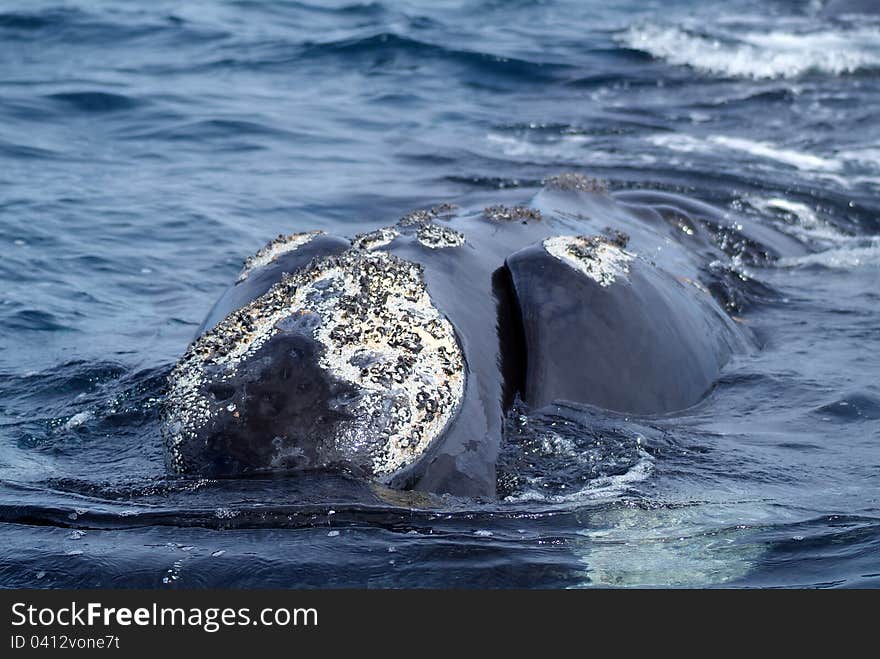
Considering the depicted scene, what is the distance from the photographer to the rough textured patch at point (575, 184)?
26.2 ft

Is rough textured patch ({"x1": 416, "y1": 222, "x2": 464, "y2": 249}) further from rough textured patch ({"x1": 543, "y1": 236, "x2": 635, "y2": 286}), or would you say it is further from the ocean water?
the ocean water

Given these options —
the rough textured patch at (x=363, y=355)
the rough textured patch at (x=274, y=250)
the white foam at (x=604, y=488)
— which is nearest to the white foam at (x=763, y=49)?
the rough textured patch at (x=274, y=250)

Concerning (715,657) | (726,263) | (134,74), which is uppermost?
(134,74)

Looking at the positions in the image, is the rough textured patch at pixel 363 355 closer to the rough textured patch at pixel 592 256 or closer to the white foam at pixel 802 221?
the rough textured patch at pixel 592 256

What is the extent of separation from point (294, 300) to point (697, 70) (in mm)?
13091

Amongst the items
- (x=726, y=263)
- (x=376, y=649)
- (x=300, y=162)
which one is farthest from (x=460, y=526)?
(x=300, y=162)

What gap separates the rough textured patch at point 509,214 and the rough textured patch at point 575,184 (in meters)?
0.99

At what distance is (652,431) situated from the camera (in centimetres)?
562

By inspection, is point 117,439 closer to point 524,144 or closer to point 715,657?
point 715,657

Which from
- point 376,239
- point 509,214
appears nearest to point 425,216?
point 509,214

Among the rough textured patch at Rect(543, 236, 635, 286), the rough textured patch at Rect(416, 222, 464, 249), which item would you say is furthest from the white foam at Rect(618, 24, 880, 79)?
the rough textured patch at Rect(416, 222, 464, 249)

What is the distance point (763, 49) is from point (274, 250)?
13807 millimetres

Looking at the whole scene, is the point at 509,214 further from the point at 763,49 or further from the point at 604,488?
the point at 763,49

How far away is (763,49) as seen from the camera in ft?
60.4
